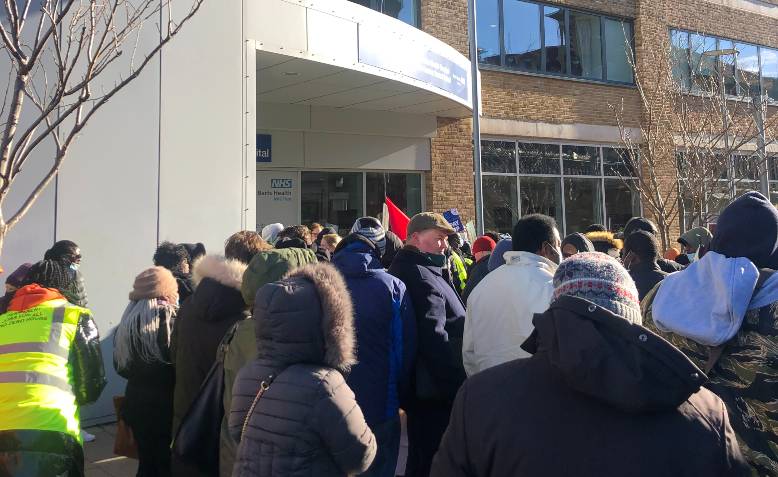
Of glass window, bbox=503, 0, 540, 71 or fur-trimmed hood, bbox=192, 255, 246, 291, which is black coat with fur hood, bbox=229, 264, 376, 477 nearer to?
fur-trimmed hood, bbox=192, 255, 246, 291

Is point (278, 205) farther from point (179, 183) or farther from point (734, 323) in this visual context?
point (734, 323)

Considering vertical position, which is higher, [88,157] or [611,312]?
[88,157]

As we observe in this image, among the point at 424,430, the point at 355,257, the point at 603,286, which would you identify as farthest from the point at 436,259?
the point at 603,286

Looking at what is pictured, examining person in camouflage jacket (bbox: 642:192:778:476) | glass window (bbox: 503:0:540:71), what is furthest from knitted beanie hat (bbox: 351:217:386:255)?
glass window (bbox: 503:0:540:71)

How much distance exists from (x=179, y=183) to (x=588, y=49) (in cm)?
1252

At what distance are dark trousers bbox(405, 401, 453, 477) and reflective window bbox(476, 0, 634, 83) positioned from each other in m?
11.9

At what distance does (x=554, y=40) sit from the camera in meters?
16.0

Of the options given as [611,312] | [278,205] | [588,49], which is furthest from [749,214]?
[588,49]

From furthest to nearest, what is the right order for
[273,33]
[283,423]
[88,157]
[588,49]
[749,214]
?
[588,49] < [273,33] < [88,157] < [749,214] < [283,423]

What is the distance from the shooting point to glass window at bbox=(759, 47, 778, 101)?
64.8 ft

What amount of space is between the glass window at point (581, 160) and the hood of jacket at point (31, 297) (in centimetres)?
1425

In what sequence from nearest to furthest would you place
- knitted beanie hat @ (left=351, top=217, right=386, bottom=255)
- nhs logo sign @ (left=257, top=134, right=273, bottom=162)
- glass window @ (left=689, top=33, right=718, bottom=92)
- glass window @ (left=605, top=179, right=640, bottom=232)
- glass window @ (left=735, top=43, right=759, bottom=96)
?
knitted beanie hat @ (left=351, top=217, right=386, bottom=255), nhs logo sign @ (left=257, top=134, right=273, bottom=162), glass window @ (left=689, top=33, right=718, bottom=92), glass window @ (left=605, top=179, right=640, bottom=232), glass window @ (left=735, top=43, right=759, bottom=96)

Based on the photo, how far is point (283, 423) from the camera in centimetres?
252

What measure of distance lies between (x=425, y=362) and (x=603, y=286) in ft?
7.17
